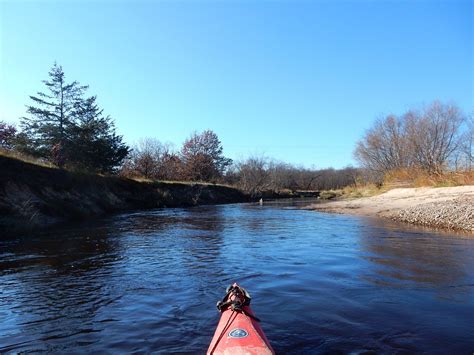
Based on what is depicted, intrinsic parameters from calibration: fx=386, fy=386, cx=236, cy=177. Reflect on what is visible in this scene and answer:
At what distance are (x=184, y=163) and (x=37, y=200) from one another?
4243 cm

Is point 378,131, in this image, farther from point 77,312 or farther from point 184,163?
point 77,312

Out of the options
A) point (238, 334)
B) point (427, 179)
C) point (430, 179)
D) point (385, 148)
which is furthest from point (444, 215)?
point (385, 148)

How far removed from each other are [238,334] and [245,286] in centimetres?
419

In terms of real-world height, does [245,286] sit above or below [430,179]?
below

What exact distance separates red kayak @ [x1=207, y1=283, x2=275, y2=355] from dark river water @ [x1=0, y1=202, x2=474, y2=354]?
735mm

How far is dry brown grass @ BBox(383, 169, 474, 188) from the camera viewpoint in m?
24.4

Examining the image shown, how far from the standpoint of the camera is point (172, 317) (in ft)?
21.0

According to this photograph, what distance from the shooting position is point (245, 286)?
838 centimetres

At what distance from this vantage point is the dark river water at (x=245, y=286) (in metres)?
5.44

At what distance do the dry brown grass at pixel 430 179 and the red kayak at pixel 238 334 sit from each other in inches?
893

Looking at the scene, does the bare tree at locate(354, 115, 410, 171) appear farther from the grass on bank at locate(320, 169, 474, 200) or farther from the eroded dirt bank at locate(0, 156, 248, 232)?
the eroded dirt bank at locate(0, 156, 248, 232)

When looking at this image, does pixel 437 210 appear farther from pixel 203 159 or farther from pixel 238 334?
pixel 203 159

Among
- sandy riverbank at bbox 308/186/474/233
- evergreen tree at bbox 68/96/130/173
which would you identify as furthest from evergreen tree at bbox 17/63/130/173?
sandy riverbank at bbox 308/186/474/233

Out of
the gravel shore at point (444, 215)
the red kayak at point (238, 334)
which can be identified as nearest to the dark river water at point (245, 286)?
the red kayak at point (238, 334)
